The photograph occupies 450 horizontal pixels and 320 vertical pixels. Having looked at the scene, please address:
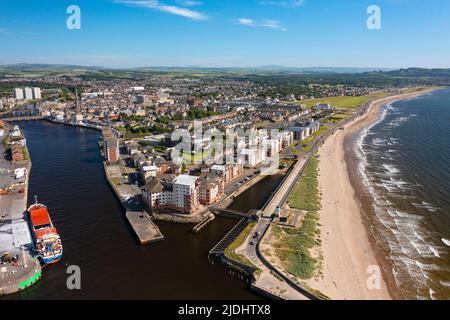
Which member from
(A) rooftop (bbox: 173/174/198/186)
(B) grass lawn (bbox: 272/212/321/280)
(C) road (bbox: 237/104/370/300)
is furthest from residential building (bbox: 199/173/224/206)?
(B) grass lawn (bbox: 272/212/321/280)

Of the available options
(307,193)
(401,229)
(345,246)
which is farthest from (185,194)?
(401,229)

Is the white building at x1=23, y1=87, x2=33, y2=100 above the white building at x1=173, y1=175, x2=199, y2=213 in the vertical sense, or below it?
above

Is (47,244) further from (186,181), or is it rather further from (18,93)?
(18,93)

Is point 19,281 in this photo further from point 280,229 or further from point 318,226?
point 318,226

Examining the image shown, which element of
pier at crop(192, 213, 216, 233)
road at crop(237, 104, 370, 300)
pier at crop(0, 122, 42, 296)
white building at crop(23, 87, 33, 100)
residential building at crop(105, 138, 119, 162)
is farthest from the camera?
white building at crop(23, 87, 33, 100)

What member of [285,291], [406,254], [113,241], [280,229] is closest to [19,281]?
[113,241]

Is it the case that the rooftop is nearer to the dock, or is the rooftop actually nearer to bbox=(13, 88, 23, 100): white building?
the dock
